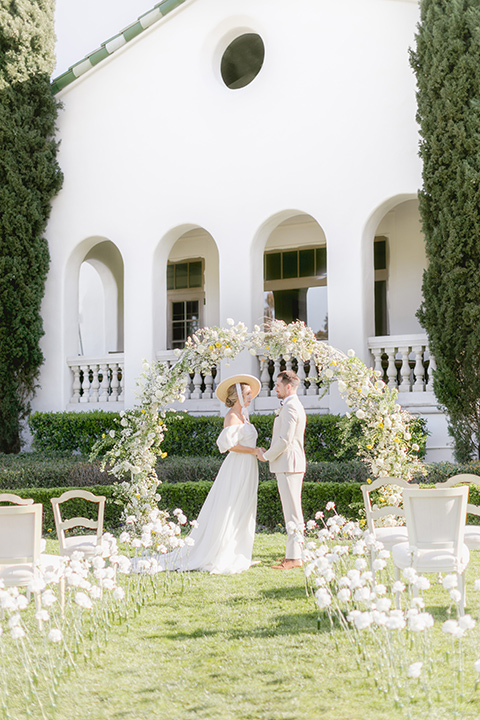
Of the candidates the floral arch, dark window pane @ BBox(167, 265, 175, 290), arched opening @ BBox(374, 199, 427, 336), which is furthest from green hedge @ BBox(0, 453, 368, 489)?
dark window pane @ BBox(167, 265, 175, 290)

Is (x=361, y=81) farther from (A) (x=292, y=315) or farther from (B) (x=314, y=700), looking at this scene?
(B) (x=314, y=700)

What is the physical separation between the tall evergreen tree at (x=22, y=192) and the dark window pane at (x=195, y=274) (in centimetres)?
400

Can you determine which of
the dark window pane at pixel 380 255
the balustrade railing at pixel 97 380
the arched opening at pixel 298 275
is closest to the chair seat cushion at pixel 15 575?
the balustrade railing at pixel 97 380

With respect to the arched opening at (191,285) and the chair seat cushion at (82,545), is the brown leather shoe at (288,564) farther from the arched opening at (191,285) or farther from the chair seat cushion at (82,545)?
the arched opening at (191,285)

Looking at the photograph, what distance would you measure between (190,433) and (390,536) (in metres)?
6.15

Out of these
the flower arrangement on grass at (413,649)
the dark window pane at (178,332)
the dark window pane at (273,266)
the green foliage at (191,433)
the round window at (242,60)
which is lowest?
the flower arrangement on grass at (413,649)

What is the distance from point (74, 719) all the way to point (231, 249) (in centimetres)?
965

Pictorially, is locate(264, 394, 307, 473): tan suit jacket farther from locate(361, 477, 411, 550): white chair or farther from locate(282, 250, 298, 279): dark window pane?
locate(282, 250, 298, 279): dark window pane

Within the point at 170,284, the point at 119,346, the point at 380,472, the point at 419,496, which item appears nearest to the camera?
the point at 419,496

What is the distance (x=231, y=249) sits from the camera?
12609 mm

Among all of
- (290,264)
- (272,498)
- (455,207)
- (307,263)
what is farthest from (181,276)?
(272,498)

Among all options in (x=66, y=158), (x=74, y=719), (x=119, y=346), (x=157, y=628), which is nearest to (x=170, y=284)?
(x=119, y=346)

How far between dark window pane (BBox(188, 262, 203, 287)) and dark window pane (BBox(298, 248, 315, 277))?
8.73 feet

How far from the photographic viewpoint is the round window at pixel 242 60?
1341 centimetres
